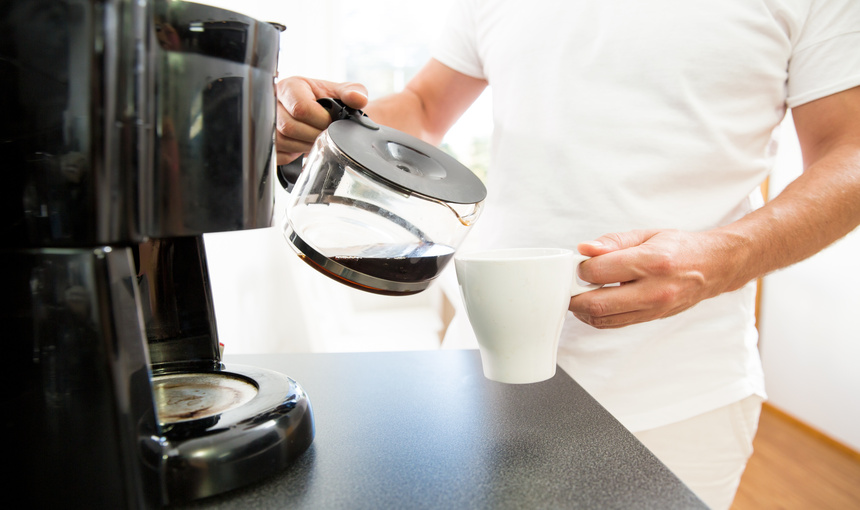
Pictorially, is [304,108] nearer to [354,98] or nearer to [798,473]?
[354,98]

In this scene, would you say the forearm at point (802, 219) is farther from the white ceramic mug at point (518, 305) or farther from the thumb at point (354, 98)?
the thumb at point (354, 98)

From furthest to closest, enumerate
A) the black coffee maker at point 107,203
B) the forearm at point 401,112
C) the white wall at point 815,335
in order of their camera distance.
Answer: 1. the white wall at point 815,335
2. the forearm at point 401,112
3. the black coffee maker at point 107,203

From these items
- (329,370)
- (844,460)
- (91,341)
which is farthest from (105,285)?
(844,460)

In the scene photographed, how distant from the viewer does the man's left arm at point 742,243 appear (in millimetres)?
512

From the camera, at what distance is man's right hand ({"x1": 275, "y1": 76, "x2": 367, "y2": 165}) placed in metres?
0.53

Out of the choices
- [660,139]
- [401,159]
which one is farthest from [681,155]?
[401,159]

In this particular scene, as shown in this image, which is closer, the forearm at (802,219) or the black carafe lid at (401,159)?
the black carafe lid at (401,159)

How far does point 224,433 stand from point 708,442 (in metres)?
0.70

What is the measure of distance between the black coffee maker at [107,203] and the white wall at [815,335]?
243cm

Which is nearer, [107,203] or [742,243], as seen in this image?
[107,203]

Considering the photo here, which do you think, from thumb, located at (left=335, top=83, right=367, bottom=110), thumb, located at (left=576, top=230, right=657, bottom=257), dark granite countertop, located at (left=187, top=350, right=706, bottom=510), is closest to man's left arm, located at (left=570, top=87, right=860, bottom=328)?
thumb, located at (left=576, top=230, right=657, bottom=257)

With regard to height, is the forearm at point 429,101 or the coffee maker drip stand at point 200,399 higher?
the forearm at point 429,101

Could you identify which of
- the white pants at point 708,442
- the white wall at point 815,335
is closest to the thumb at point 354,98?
the white pants at point 708,442

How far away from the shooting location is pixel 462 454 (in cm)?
42
